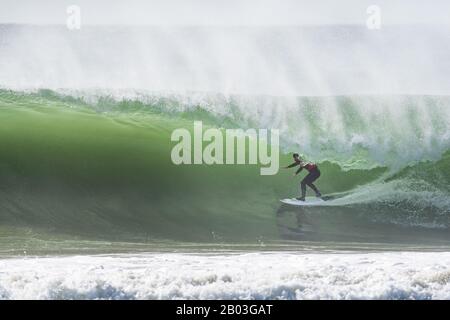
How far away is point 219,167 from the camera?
9.65 meters

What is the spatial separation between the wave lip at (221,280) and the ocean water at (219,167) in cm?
5

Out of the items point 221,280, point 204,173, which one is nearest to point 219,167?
point 204,173

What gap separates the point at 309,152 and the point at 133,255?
3.03 m

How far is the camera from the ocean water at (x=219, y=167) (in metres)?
Answer: 8.14

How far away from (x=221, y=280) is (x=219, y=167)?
283 cm

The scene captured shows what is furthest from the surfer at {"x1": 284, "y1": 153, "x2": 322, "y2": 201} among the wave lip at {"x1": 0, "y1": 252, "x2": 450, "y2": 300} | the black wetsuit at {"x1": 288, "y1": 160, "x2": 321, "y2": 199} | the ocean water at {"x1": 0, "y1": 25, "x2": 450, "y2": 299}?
the wave lip at {"x1": 0, "y1": 252, "x2": 450, "y2": 300}

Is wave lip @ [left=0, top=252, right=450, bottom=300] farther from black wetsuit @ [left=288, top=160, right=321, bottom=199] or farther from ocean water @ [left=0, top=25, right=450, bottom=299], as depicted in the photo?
black wetsuit @ [left=288, top=160, right=321, bottom=199]

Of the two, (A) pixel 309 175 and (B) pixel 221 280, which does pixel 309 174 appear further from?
(B) pixel 221 280

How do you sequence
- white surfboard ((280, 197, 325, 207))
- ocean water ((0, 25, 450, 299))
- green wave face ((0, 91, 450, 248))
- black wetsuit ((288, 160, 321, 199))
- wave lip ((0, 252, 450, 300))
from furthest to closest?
black wetsuit ((288, 160, 321, 199)) → white surfboard ((280, 197, 325, 207)) → green wave face ((0, 91, 450, 248)) → ocean water ((0, 25, 450, 299)) → wave lip ((0, 252, 450, 300))

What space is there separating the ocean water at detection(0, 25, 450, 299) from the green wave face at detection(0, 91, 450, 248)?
0.7 inches

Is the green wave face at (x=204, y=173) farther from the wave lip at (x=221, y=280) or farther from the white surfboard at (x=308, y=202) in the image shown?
the wave lip at (x=221, y=280)

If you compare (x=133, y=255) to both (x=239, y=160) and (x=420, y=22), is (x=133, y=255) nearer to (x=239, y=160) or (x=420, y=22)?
(x=239, y=160)

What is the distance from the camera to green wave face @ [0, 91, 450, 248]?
889cm
